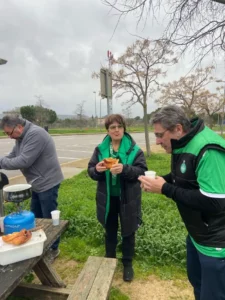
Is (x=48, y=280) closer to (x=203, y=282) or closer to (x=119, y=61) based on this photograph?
(x=203, y=282)

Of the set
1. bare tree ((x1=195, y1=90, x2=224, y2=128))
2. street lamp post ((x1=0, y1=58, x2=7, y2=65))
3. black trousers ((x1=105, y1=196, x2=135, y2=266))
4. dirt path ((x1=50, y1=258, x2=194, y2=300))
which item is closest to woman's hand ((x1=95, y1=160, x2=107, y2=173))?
black trousers ((x1=105, y1=196, x2=135, y2=266))

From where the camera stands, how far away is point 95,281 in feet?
7.47

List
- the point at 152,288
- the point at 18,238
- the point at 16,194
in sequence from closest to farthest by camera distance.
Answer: the point at 18,238 < the point at 16,194 < the point at 152,288

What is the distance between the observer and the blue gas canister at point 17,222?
2086 mm

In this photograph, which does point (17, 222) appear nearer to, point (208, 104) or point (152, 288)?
point (152, 288)

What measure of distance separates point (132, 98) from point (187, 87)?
18.4ft

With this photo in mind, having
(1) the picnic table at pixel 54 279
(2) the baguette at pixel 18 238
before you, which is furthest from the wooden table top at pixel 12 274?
(2) the baguette at pixel 18 238

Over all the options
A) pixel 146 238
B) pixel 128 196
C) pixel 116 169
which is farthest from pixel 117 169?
pixel 146 238

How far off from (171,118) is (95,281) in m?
1.54

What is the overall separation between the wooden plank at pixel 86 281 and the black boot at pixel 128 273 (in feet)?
1.52

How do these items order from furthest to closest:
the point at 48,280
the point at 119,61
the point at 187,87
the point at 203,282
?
the point at 187,87 → the point at 119,61 → the point at 48,280 → the point at 203,282

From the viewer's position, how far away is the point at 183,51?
14.6 feet

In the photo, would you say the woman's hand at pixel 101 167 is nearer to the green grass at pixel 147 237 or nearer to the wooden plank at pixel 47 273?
the wooden plank at pixel 47 273

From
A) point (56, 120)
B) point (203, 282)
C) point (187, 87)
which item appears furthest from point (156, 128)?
point (56, 120)
